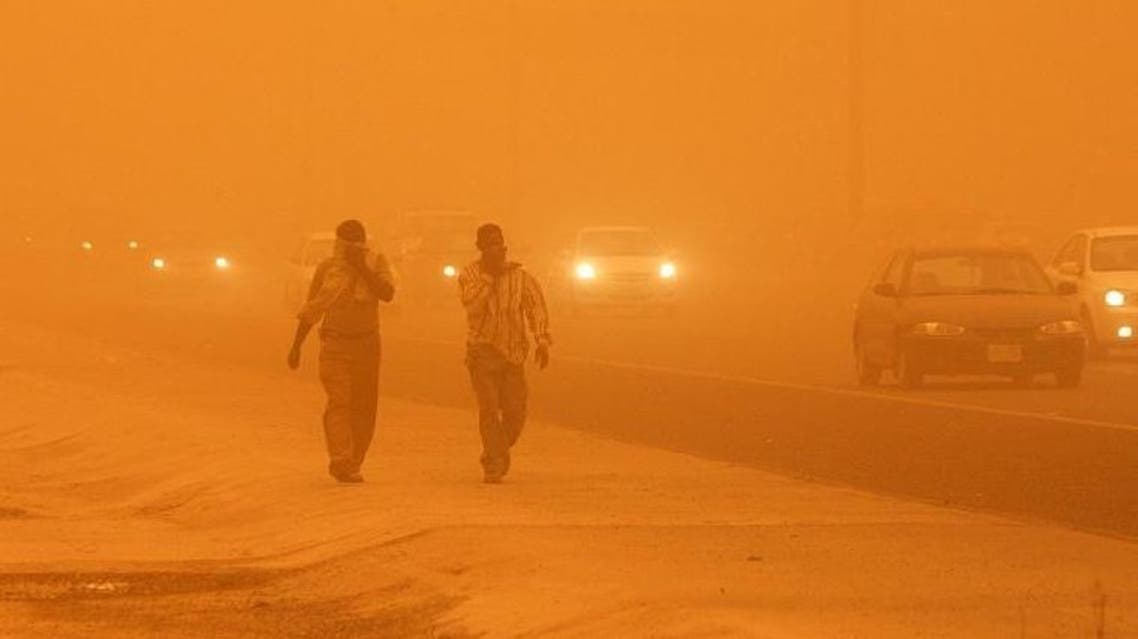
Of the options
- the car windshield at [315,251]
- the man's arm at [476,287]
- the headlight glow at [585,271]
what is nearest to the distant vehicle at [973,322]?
the man's arm at [476,287]

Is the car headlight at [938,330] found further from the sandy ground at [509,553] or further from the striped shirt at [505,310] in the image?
the striped shirt at [505,310]

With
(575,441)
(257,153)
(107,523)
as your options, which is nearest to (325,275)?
(107,523)

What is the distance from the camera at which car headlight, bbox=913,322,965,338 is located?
27.5 meters

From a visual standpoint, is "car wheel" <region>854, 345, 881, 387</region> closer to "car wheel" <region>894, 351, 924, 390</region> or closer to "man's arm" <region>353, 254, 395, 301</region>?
"car wheel" <region>894, 351, 924, 390</region>

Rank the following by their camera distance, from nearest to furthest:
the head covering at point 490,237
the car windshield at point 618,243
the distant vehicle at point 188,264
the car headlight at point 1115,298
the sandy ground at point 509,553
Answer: the sandy ground at point 509,553 < the head covering at point 490,237 < the car headlight at point 1115,298 < the car windshield at point 618,243 < the distant vehicle at point 188,264

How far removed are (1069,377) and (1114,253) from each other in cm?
659

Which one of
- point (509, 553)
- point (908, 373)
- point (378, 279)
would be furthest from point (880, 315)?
point (509, 553)

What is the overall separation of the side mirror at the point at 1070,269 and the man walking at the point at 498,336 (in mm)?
16452

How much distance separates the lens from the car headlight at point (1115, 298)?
108ft

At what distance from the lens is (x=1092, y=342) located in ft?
110

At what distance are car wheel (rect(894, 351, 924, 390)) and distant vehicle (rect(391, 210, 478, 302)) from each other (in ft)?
73.8

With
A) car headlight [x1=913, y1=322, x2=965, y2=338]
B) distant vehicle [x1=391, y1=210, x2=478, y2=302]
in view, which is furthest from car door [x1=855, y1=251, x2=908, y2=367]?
distant vehicle [x1=391, y1=210, x2=478, y2=302]

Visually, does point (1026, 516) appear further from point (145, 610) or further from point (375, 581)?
point (145, 610)

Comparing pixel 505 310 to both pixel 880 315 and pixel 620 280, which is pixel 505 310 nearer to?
pixel 880 315
